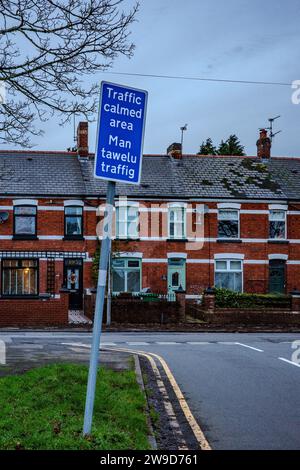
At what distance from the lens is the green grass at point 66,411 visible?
6852 mm

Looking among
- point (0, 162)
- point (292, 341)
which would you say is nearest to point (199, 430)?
point (292, 341)

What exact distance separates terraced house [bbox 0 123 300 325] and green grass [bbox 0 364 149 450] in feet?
76.0

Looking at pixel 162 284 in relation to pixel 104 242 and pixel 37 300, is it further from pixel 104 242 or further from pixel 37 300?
pixel 104 242

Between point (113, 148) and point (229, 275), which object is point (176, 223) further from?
point (113, 148)

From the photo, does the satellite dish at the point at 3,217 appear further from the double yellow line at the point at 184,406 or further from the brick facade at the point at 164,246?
the double yellow line at the point at 184,406

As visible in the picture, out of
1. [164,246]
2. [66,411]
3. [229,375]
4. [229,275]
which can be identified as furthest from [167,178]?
[66,411]

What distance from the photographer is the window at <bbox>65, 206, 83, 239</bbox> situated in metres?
35.0

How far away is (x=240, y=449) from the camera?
7.57 m

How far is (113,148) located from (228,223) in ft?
98.1

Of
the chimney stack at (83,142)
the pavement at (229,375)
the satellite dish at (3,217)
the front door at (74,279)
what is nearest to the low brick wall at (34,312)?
the pavement at (229,375)

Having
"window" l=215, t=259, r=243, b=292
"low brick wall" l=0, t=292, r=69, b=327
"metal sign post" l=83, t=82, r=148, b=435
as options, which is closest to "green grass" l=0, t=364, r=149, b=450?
"metal sign post" l=83, t=82, r=148, b=435

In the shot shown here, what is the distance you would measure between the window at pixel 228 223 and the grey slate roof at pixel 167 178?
996 millimetres

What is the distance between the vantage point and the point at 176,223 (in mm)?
35781

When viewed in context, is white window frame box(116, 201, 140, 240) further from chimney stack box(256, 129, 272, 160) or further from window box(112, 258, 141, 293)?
chimney stack box(256, 129, 272, 160)
